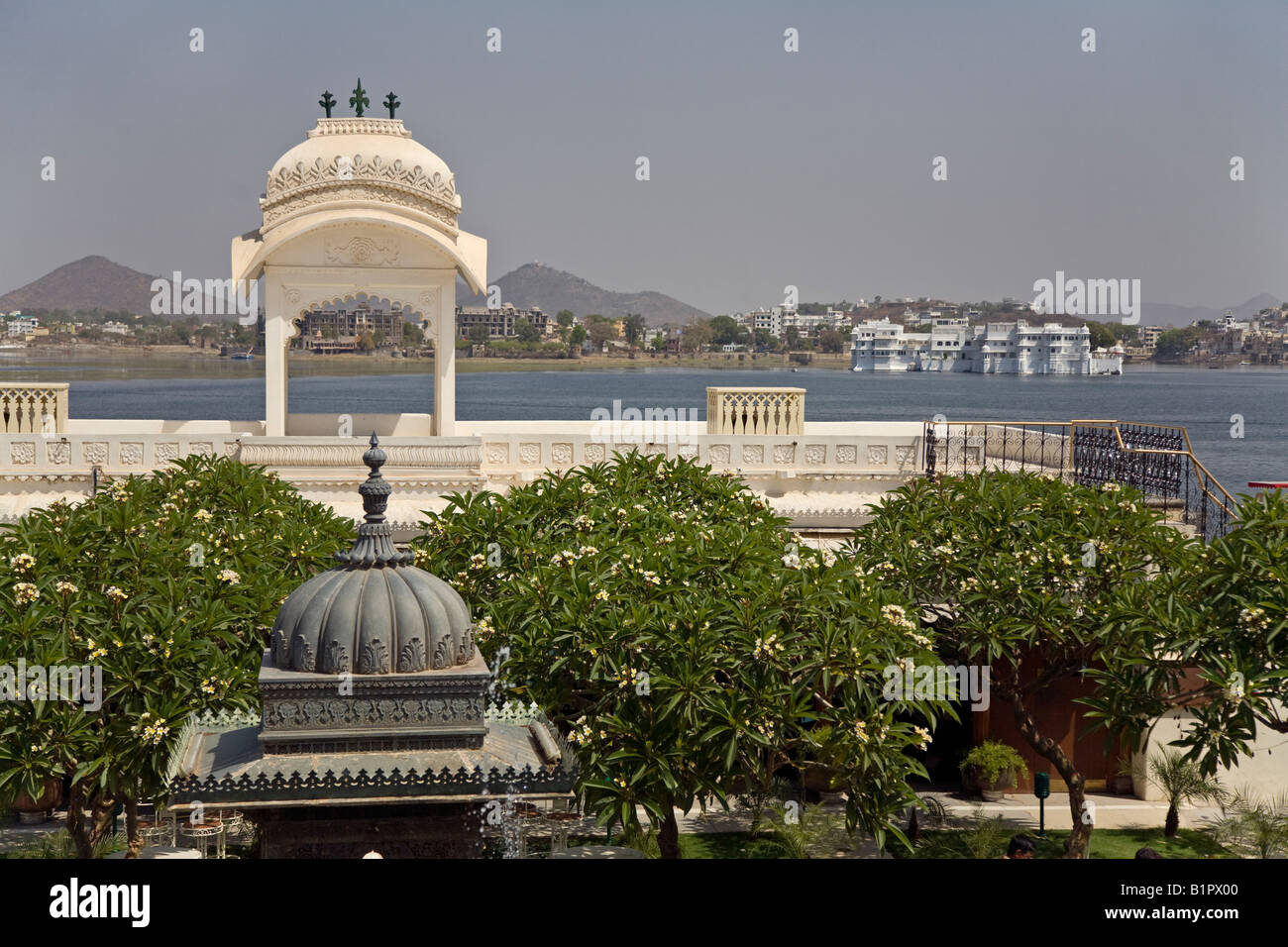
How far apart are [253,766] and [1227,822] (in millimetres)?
15034

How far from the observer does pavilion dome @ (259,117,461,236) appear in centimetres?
2638

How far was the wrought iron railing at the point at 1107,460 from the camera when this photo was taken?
2550cm

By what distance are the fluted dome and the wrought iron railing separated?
17.7m

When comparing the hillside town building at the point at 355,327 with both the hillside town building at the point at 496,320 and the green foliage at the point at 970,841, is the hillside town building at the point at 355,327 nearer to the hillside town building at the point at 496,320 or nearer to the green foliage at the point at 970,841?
the hillside town building at the point at 496,320

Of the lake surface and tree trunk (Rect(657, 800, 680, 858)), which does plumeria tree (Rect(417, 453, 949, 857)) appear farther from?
the lake surface

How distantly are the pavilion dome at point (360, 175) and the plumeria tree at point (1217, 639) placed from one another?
16472mm

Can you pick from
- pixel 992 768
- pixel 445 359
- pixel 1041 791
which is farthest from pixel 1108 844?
pixel 445 359

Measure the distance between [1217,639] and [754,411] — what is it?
14171 mm

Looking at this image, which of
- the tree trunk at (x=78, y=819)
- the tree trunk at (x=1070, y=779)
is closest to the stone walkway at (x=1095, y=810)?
the tree trunk at (x=1070, y=779)

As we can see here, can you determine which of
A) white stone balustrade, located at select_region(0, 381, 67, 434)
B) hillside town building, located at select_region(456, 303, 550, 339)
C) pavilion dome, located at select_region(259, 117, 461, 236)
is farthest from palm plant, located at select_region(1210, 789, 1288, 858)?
hillside town building, located at select_region(456, 303, 550, 339)
